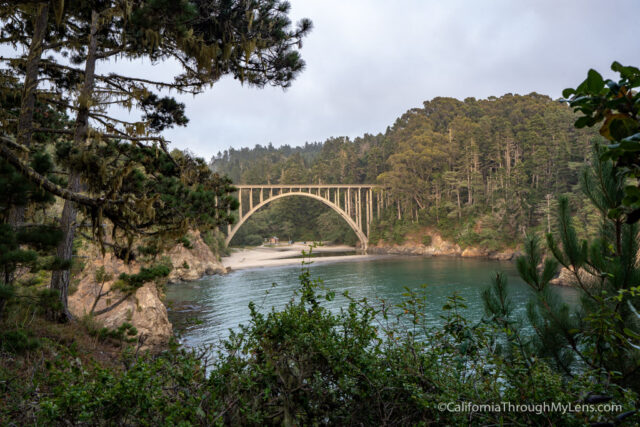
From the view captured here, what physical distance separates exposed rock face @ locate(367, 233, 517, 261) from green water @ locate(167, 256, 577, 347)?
1.73 meters

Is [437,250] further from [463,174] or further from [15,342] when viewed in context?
[15,342]

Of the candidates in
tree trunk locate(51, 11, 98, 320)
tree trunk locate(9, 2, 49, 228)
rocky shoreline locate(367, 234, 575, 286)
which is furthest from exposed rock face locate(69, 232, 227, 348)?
rocky shoreline locate(367, 234, 575, 286)

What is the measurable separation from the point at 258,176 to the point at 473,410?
5547 cm

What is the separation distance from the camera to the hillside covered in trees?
25.2m

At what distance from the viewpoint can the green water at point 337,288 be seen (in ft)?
34.8

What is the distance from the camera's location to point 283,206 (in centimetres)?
4809

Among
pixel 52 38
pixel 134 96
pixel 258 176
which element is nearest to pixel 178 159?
pixel 134 96

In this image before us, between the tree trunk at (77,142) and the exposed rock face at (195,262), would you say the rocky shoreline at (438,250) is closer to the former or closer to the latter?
the exposed rock face at (195,262)

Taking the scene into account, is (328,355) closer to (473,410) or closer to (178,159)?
(473,410)

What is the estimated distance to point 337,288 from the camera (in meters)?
16.4

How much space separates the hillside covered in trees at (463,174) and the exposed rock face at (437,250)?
2.00 ft

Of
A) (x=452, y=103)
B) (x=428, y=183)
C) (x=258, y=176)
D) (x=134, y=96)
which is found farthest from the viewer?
(x=258, y=176)

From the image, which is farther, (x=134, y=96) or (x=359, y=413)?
(x=134, y=96)

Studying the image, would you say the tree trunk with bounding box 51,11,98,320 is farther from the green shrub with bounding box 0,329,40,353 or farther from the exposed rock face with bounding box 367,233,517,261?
the exposed rock face with bounding box 367,233,517,261
